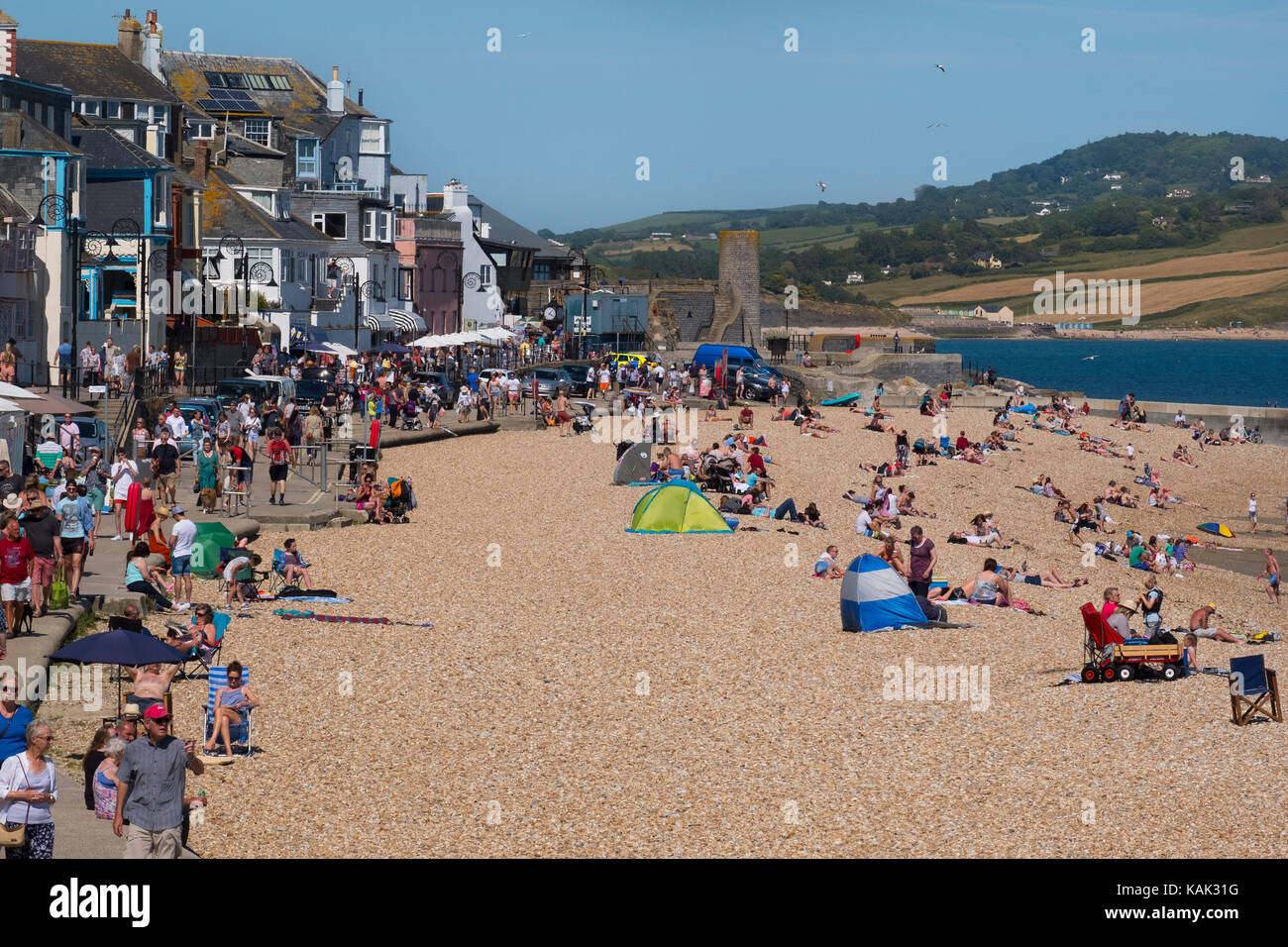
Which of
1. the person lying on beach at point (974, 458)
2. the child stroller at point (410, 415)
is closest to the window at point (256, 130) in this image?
the child stroller at point (410, 415)

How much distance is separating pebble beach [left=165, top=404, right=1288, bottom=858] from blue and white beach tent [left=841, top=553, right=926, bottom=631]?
242 millimetres

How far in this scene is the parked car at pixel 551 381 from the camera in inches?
1865

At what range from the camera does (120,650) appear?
13297mm

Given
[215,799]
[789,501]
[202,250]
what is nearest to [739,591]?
[789,501]

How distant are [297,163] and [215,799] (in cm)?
4918

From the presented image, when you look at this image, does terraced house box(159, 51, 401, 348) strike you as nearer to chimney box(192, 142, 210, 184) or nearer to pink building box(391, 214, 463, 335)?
chimney box(192, 142, 210, 184)

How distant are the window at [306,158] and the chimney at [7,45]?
21.0 meters

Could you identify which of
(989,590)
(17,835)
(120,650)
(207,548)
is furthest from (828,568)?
(17,835)

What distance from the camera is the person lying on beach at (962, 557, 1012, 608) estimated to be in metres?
21.7

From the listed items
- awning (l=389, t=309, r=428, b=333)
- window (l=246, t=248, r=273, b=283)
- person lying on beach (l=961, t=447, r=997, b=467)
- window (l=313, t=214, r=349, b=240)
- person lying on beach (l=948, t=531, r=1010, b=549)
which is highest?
window (l=313, t=214, r=349, b=240)

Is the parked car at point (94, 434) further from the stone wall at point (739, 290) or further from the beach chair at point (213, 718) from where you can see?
the stone wall at point (739, 290)

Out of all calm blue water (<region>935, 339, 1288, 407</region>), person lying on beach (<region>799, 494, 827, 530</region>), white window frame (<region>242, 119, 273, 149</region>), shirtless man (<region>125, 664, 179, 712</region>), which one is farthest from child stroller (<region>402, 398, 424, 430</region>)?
calm blue water (<region>935, 339, 1288, 407</region>)

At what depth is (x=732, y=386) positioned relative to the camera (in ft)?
176
